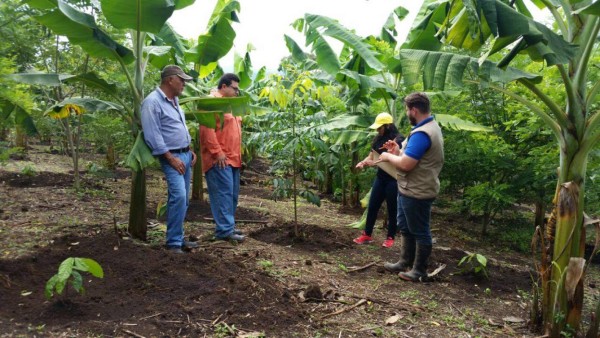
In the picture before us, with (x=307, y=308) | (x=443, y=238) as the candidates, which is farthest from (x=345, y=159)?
(x=307, y=308)

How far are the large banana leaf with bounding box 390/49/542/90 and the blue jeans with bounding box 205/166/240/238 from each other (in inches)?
110

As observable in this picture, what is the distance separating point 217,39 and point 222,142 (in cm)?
139

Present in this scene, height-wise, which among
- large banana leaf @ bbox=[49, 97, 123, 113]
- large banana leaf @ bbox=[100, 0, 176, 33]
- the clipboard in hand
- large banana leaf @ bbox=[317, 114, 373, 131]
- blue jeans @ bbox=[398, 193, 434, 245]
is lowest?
blue jeans @ bbox=[398, 193, 434, 245]

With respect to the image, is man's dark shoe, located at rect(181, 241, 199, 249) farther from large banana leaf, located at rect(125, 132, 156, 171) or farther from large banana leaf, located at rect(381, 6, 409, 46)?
large banana leaf, located at rect(381, 6, 409, 46)

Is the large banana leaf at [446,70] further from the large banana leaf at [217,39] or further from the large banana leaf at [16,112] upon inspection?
the large banana leaf at [16,112]

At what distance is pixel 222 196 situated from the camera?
5977mm

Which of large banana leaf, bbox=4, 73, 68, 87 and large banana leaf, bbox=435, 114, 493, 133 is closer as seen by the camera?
large banana leaf, bbox=4, 73, 68, 87

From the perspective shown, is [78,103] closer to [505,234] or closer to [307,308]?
[307,308]

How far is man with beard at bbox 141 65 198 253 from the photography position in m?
4.92

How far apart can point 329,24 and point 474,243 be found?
4515 millimetres

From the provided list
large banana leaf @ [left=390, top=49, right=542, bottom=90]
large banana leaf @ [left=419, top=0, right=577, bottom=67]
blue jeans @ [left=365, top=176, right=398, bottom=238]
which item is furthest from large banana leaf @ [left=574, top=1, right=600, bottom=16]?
blue jeans @ [left=365, top=176, right=398, bottom=238]

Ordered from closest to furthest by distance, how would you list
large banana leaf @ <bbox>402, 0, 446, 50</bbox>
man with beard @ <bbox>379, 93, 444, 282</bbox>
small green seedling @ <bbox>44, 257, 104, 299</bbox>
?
small green seedling @ <bbox>44, 257, 104, 299</bbox>
man with beard @ <bbox>379, 93, 444, 282</bbox>
large banana leaf @ <bbox>402, 0, 446, 50</bbox>

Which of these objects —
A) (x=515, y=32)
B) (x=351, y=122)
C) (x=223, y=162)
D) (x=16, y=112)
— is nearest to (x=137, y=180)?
(x=223, y=162)

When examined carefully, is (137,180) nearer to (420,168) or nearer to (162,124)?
(162,124)
